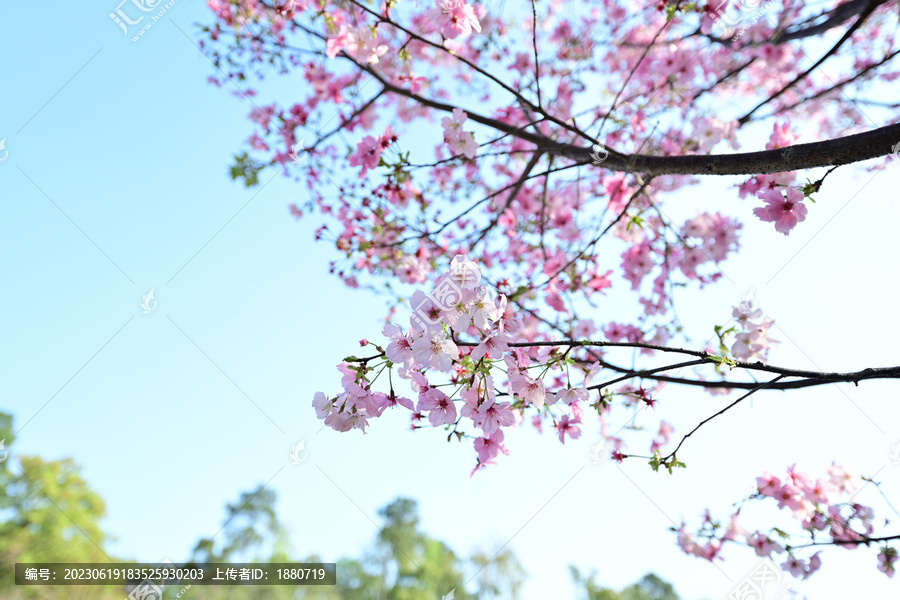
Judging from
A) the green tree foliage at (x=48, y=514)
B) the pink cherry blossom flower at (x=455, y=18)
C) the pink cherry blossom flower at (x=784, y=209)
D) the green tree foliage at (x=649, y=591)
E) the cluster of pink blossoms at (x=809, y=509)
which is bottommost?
the green tree foliage at (x=649, y=591)

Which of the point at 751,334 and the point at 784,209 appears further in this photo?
the point at 751,334

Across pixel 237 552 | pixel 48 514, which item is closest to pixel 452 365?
pixel 237 552

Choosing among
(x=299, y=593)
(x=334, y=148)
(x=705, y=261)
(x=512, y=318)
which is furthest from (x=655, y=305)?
(x=299, y=593)

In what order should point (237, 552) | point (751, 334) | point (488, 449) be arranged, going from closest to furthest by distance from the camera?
point (488, 449)
point (751, 334)
point (237, 552)

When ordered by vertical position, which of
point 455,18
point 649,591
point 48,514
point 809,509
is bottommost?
point 649,591

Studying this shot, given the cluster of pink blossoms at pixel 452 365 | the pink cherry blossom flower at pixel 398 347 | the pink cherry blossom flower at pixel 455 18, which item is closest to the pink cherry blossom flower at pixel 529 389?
the cluster of pink blossoms at pixel 452 365

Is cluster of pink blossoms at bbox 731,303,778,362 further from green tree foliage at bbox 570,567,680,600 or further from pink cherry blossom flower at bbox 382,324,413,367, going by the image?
green tree foliage at bbox 570,567,680,600

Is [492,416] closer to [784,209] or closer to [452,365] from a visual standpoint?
[452,365]

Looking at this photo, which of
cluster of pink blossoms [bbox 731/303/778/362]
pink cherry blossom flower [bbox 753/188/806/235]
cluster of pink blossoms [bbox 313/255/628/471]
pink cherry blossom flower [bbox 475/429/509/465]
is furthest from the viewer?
Answer: cluster of pink blossoms [bbox 731/303/778/362]

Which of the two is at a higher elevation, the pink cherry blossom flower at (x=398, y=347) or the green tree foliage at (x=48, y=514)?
the green tree foliage at (x=48, y=514)

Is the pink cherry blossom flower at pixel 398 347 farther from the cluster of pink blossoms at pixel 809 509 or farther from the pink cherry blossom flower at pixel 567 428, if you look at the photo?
the cluster of pink blossoms at pixel 809 509

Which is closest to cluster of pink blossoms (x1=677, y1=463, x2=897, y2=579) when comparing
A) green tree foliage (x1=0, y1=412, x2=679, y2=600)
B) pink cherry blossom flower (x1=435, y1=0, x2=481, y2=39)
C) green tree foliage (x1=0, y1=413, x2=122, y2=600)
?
pink cherry blossom flower (x1=435, y1=0, x2=481, y2=39)

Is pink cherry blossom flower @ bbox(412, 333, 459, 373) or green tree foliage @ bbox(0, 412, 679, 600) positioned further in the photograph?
green tree foliage @ bbox(0, 412, 679, 600)

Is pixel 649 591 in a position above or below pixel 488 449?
below
